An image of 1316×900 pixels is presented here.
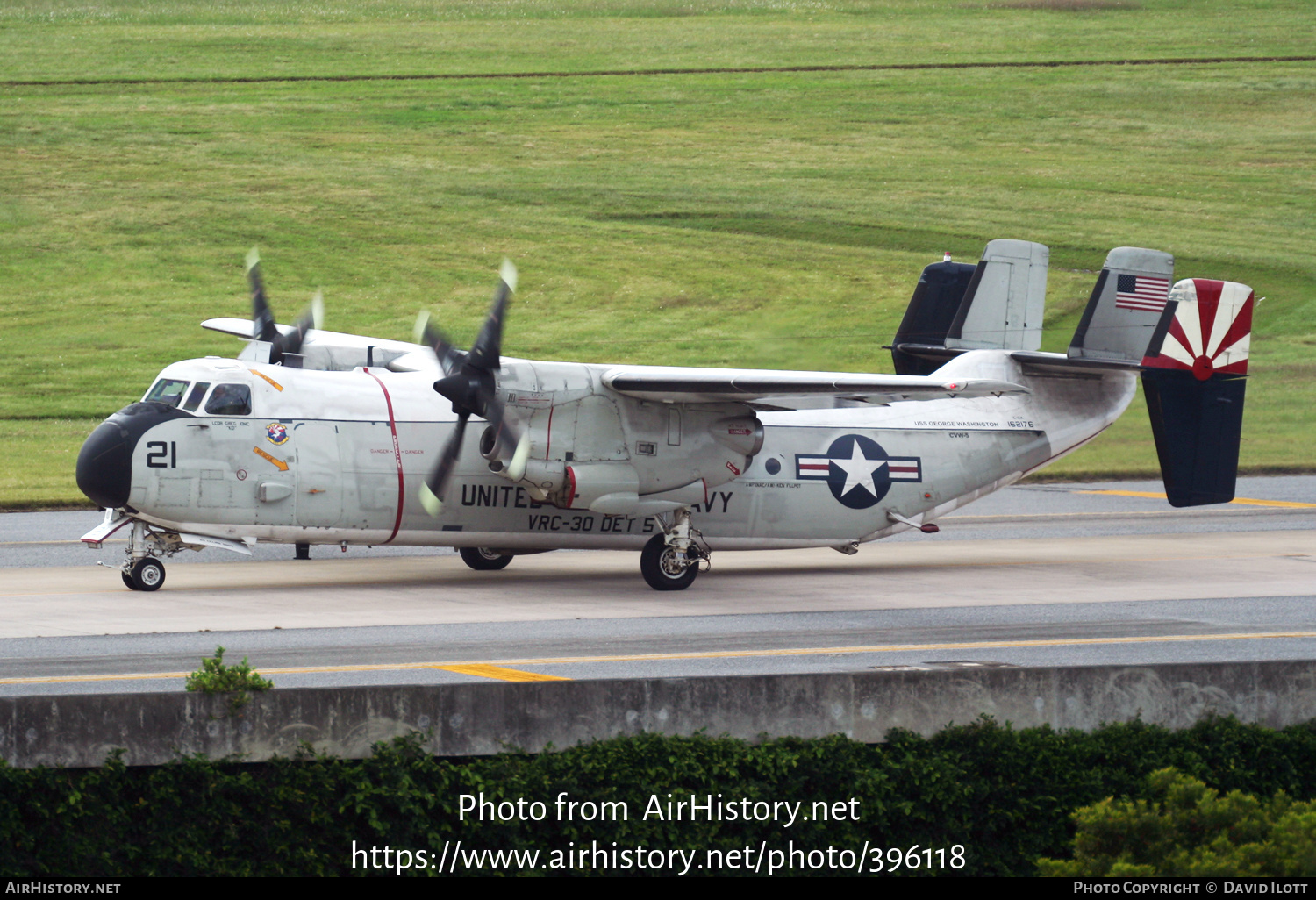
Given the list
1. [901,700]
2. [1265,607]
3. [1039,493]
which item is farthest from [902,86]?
[901,700]

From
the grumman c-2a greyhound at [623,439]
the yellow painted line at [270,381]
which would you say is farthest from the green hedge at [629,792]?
the yellow painted line at [270,381]

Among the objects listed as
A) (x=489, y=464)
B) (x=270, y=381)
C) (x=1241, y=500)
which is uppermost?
(x=270, y=381)

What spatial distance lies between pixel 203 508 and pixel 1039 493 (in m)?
25.5

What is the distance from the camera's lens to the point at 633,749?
567 inches

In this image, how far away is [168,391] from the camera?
23.6m

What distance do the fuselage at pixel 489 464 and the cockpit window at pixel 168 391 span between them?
0.03m

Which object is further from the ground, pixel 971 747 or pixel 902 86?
pixel 902 86

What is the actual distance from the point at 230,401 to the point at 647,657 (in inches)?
341

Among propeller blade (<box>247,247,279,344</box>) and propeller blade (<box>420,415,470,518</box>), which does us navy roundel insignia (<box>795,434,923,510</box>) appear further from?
propeller blade (<box>247,247,279,344</box>)

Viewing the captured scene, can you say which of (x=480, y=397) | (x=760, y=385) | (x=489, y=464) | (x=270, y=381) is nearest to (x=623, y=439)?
(x=489, y=464)

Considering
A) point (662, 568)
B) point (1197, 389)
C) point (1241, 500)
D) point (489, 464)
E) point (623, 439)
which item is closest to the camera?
point (489, 464)

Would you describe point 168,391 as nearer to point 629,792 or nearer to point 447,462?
point 447,462

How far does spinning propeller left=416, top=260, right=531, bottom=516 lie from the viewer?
22906 millimetres

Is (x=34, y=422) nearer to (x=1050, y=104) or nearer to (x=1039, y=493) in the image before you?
(x=1039, y=493)
